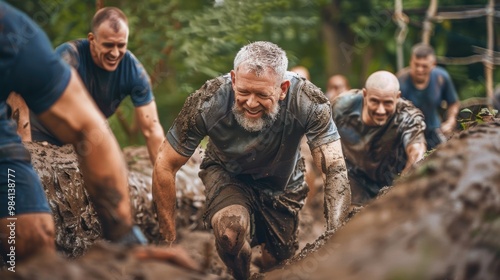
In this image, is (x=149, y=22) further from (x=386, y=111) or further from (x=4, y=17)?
(x=4, y=17)

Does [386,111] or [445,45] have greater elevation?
[386,111]

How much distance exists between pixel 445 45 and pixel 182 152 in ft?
39.0

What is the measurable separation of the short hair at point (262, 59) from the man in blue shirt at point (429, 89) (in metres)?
4.62

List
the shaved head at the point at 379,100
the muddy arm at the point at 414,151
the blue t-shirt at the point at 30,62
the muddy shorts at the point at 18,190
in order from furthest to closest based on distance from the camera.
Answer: the shaved head at the point at 379,100, the muddy arm at the point at 414,151, the muddy shorts at the point at 18,190, the blue t-shirt at the point at 30,62

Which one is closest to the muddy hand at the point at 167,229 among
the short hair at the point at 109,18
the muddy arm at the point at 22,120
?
the muddy arm at the point at 22,120

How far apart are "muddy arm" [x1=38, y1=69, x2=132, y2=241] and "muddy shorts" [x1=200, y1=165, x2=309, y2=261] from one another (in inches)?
109

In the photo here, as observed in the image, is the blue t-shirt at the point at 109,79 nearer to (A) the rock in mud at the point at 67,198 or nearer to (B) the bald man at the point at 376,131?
(A) the rock in mud at the point at 67,198

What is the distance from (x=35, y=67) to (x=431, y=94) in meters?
8.00

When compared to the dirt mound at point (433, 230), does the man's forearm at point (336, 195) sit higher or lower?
lower

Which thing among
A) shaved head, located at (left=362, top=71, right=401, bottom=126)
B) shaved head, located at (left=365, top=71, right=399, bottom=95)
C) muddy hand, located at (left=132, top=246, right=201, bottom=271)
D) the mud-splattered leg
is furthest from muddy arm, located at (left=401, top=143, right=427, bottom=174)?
muddy hand, located at (left=132, top=246, right=201, bottom=271)

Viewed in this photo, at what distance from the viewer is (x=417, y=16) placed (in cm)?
1731

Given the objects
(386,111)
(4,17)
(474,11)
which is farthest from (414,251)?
(474,11)

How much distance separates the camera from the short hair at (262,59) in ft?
21.4

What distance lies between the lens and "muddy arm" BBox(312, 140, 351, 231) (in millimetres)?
6688
